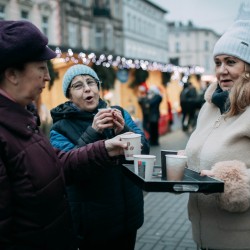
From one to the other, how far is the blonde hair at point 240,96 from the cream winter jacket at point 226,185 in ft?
0.11

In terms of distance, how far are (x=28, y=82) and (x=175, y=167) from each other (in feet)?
2.63

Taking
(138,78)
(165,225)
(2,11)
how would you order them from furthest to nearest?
1. (2,11)
2. (138,78)
3. (165,225)

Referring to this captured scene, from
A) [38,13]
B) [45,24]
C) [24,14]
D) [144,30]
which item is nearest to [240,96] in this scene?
[24,14]

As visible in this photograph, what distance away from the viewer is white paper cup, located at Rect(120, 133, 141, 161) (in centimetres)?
222

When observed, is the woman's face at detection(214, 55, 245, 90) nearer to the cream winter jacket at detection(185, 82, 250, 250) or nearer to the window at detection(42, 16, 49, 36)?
the cream winter jacket at detection(185, 82, 250, 250)

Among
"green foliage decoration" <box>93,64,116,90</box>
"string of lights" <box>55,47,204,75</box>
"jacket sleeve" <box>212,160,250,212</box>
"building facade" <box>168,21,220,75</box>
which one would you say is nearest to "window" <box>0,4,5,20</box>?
"string of lights" <box>55,47,204,75</box>

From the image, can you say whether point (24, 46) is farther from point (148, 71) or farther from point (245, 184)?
point (148, 71)

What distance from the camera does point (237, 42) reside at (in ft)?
7.55

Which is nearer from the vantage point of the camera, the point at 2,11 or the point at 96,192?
the point at 96,192

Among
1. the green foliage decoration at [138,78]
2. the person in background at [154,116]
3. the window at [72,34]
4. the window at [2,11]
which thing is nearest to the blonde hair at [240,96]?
the person in background at [154,116]

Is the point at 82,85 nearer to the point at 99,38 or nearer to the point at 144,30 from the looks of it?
→ the point at 99,38

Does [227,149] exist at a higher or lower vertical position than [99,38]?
lower

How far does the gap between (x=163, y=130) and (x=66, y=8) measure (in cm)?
1924

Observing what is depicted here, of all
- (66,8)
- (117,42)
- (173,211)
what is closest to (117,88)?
(173,211)
